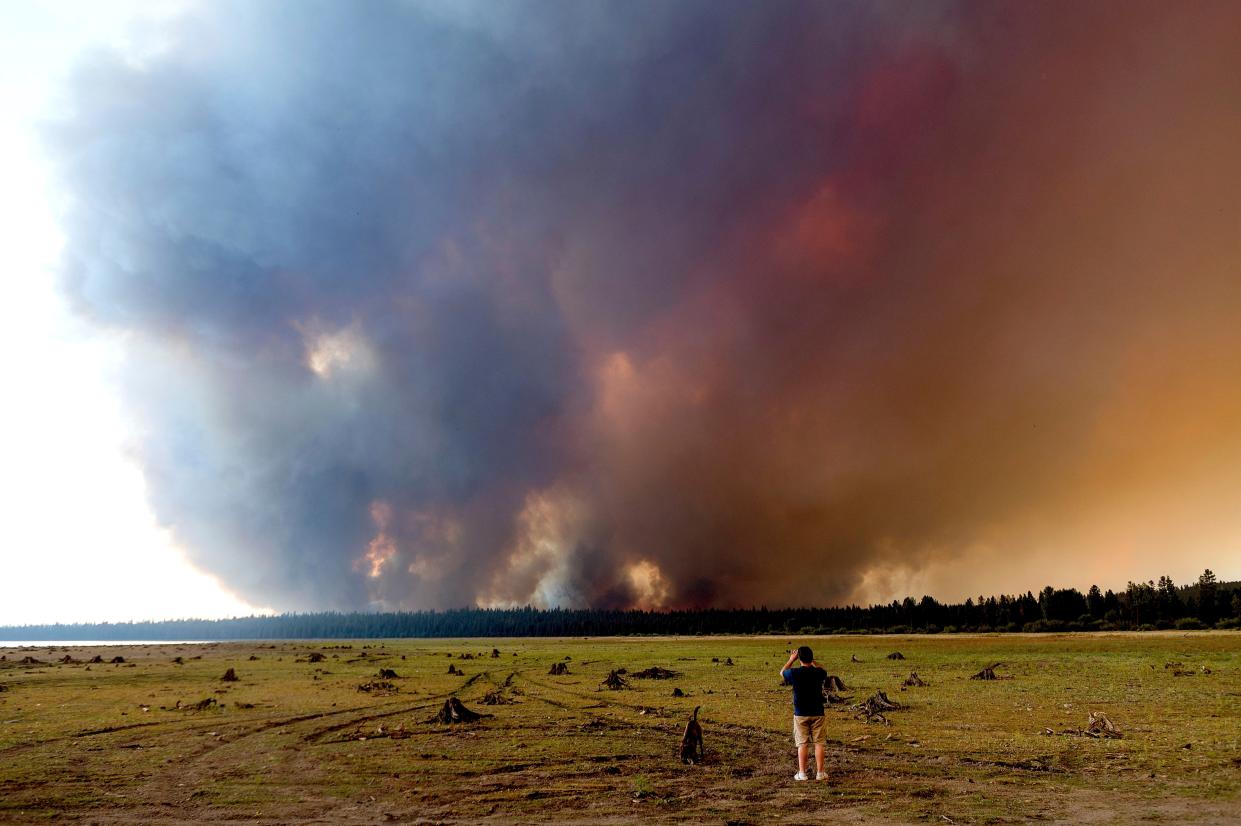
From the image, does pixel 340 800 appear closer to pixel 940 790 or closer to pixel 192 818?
pixel 192 818

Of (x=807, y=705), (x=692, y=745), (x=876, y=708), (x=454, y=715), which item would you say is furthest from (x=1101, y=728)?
(x=454, y=715)

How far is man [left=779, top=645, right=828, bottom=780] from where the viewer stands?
18.0m

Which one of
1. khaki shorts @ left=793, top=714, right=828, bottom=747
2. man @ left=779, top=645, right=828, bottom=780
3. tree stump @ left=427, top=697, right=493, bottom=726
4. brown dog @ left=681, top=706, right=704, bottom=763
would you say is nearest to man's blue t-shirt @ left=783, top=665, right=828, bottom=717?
man @ left=779, top=645, right=828, bottom=780

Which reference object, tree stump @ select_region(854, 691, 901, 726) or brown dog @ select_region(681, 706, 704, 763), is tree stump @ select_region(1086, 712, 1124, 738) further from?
brown dog @ select_region(681, 706, 704, 763)

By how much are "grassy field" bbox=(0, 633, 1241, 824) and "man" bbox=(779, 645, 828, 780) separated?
0.77 meters

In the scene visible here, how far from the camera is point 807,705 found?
59.3 ft

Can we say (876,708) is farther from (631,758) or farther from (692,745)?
(631,758)

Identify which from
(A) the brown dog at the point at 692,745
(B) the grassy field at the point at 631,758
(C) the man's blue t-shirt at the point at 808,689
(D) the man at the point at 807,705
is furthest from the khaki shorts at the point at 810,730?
(A) the brown dog at the point at 692,745

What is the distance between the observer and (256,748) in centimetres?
2650

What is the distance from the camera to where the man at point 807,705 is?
18.0 m

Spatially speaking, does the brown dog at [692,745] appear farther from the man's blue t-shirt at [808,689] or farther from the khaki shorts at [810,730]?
the man's blue t-shirt at [808,689]

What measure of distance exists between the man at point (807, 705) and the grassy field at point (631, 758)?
0.77m

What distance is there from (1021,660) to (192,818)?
69.0 m

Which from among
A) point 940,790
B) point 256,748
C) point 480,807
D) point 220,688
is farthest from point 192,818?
point 220,688
